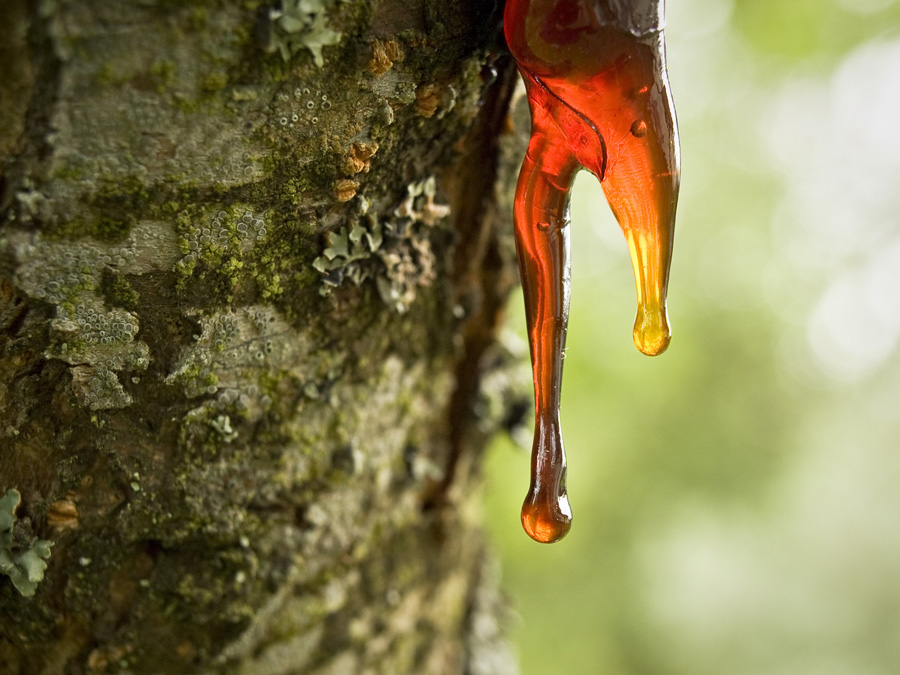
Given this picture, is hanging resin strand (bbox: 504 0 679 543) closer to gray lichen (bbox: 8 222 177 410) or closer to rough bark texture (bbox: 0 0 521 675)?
rough bark texture (bbox: 0 0 521 675)

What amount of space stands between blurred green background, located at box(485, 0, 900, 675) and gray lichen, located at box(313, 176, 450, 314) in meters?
1.61

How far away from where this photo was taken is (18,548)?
49 centimetres

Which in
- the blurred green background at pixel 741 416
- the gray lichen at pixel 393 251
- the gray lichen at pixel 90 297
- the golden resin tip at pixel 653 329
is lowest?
the gray lichen at pixel 90 297

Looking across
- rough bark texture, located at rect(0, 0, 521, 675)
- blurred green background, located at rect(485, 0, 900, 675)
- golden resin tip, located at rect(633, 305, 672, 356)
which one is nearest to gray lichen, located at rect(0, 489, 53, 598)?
rough bark texture, located at rect(0, 0, 521, 675)

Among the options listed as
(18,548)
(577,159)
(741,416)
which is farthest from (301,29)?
(741,416)

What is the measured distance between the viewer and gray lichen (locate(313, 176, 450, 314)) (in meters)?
0.50

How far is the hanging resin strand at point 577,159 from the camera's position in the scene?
38cm

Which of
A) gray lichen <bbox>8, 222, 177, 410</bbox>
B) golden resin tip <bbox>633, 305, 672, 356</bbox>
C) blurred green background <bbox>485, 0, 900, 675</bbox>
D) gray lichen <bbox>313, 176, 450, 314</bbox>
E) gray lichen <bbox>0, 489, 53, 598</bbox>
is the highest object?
blurred green background <bbox>485, 0, 900, 675</bbox>

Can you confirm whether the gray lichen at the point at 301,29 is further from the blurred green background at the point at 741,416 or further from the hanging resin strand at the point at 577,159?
the blurred green background at the point at 741,416

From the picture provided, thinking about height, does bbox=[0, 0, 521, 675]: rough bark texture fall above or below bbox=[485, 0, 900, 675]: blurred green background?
below

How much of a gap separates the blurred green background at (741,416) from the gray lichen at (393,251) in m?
1.61

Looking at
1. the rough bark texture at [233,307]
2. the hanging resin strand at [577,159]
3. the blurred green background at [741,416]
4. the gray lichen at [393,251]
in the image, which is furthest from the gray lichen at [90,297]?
the blurred green background at [741,416]

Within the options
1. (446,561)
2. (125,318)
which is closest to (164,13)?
(125,318)

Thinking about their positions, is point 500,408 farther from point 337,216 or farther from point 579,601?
point 579,601
